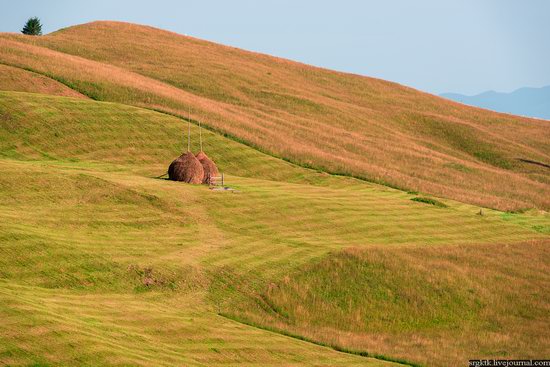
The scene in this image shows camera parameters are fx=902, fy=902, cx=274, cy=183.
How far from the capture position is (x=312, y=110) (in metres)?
101

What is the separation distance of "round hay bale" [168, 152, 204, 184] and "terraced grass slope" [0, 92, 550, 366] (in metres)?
1.11

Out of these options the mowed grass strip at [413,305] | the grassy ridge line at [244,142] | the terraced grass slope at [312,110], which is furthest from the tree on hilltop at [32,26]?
the mowed grass strip at [413,305]

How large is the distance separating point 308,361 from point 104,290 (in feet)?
30.6

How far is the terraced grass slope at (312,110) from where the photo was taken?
3091 inches

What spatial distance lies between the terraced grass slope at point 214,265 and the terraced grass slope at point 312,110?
1485 centimetres

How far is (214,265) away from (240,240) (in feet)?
16.2

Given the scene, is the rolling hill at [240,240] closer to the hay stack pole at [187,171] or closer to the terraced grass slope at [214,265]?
the terraced grass slope at [214,265]

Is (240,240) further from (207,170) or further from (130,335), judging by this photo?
(130,335)

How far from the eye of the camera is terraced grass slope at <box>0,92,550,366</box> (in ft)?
101

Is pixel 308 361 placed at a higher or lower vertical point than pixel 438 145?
lower

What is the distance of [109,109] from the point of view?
73312 mm

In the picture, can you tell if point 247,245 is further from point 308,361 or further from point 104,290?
point 308,361

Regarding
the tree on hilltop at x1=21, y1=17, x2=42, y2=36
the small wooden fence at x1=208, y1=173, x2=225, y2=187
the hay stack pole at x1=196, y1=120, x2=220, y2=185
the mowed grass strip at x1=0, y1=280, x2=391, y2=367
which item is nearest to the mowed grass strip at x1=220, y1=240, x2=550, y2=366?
the mowed grass strip at x1=0, y1=280, x2=391, y2=367

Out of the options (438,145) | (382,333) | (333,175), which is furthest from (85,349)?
(438,145)
